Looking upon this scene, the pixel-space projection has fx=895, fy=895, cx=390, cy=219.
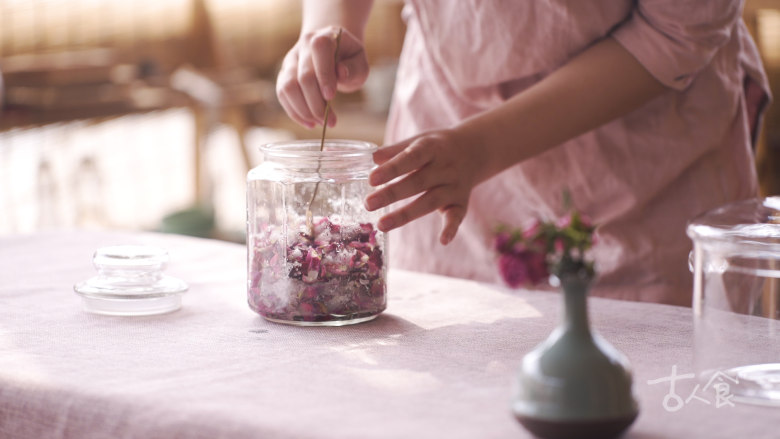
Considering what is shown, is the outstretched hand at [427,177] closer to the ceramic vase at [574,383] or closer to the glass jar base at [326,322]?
the glass jar base at [326,322]

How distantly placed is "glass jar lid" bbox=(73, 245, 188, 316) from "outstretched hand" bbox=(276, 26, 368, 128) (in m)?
0.23

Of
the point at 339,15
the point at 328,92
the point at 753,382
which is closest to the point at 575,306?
the point at 753,382

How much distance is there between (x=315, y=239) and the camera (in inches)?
33.0

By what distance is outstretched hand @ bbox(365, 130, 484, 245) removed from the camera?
83 centimetres

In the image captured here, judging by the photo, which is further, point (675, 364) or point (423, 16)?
point (423, 16)

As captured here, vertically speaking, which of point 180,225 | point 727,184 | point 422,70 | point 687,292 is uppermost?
point 422,70

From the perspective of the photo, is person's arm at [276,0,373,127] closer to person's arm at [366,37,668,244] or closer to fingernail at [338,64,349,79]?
fingernail at [338,64,349,79]

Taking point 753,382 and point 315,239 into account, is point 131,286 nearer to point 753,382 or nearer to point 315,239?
point 315,239

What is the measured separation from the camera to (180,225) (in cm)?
321

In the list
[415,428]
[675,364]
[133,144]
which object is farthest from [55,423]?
[133,144]

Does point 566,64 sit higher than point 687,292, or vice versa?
point 566,64

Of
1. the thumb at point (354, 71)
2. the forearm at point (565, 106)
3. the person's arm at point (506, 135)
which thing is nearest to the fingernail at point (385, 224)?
the person's arm at point (506, 135)

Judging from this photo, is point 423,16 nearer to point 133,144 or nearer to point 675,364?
point 675,364

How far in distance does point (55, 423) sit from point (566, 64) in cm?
70
